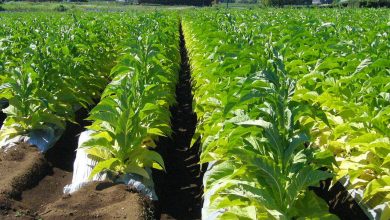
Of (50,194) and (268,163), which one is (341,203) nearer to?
(268,163)

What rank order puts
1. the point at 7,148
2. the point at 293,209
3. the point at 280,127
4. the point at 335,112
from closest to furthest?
the point at 293,209, the point at 280,127, the point at 335,112, the point at 7,148

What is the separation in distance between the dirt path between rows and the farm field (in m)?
0.02

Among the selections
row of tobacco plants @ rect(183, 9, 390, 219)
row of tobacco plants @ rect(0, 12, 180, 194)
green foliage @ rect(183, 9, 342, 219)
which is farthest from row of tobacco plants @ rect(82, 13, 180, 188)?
green foliage @ rect(183, 9, 342, 219)

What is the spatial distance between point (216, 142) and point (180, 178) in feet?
5.06

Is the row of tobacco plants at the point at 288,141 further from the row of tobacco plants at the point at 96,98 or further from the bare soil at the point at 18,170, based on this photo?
the bare soil at the point at 18,170

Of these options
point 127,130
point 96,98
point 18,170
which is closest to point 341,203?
point 127,130

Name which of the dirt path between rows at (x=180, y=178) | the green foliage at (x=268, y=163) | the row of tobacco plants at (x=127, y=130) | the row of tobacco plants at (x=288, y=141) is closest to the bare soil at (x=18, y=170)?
the row of tobacco plants at (x=127, y=130)

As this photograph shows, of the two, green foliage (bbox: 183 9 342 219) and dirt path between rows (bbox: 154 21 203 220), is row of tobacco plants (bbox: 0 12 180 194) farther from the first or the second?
green foliage (bbox: 183 9 342 219)

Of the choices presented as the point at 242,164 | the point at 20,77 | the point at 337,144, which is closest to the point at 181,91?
the point at 20,77

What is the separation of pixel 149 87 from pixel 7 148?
77.0 inches

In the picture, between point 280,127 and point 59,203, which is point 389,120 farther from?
point 59,203

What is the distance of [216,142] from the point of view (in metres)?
4.11

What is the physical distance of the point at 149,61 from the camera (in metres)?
6.80

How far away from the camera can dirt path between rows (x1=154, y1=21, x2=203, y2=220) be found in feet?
15.6
